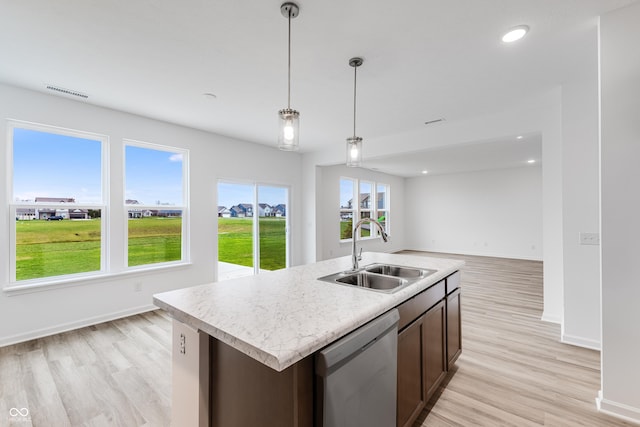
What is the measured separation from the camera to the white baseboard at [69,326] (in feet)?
9.61

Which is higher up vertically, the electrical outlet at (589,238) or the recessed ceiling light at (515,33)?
the recessed ceiling light at (515,33)

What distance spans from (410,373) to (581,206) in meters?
2.59

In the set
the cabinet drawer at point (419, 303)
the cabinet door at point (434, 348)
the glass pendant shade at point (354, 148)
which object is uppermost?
the glass pendant shade at point (354, 148)

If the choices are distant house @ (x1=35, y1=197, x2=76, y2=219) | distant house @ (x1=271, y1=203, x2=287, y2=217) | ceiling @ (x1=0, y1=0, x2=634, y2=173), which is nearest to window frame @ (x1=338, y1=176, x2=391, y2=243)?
distant house @ (x1=271, y1=203, x2=287, y2=217)

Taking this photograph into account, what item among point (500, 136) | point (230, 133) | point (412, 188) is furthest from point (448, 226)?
point (230, 133)

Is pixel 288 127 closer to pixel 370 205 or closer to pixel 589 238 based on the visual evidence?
pixel 589 238

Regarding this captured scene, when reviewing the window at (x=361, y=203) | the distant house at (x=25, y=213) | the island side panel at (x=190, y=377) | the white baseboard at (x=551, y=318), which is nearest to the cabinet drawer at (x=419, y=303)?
the island side panel at (x=190, y=377)

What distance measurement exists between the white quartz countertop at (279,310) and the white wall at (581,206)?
195 cm

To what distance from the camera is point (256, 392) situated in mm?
1104

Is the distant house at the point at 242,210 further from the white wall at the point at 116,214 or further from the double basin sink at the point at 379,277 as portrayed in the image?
the double basin sink at the point at 379,277

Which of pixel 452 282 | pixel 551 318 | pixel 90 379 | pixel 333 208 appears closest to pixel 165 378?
pixel 90 379

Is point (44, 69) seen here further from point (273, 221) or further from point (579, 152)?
point (579, 152)

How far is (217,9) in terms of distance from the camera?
1863 millimetres

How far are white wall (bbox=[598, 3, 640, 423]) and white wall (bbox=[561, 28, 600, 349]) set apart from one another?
1.01 metres
